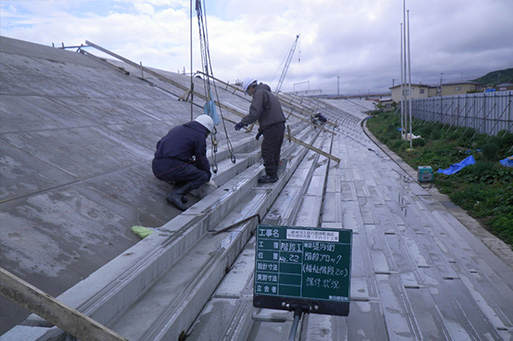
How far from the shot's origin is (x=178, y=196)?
191 inches

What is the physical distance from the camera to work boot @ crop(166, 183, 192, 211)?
189 inches

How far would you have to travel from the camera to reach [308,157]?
1144 cm

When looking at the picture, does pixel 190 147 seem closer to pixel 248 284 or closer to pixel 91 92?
pixel 248 284

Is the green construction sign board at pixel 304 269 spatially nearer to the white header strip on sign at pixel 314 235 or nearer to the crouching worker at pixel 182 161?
the white header strip on sign at pixel 314 235

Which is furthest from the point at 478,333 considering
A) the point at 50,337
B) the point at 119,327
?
the point at 50,337

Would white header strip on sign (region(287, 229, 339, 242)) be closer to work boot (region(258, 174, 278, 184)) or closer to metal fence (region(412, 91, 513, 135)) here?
work boot (region(258, 174, 278, 184))

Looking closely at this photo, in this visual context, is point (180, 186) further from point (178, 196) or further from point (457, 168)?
point (457, 168)

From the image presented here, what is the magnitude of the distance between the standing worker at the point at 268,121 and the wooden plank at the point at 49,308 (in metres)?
4.81

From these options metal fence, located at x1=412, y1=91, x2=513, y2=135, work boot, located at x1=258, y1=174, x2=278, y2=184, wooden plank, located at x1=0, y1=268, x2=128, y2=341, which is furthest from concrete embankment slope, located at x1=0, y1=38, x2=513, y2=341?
metal fence, located at x1=412, y1=91, x2=513, y2=135

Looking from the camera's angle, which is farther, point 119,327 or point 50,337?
point 119,327

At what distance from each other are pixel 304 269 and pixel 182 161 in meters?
2.68

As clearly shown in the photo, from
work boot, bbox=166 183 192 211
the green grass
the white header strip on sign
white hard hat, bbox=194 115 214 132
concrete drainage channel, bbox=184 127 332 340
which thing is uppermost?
white hard hat, bbox=194 115 214 132

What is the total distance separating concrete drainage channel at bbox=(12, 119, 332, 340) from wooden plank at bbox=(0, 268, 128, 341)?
260mm

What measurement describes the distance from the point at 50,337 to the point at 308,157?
9.72 meters
